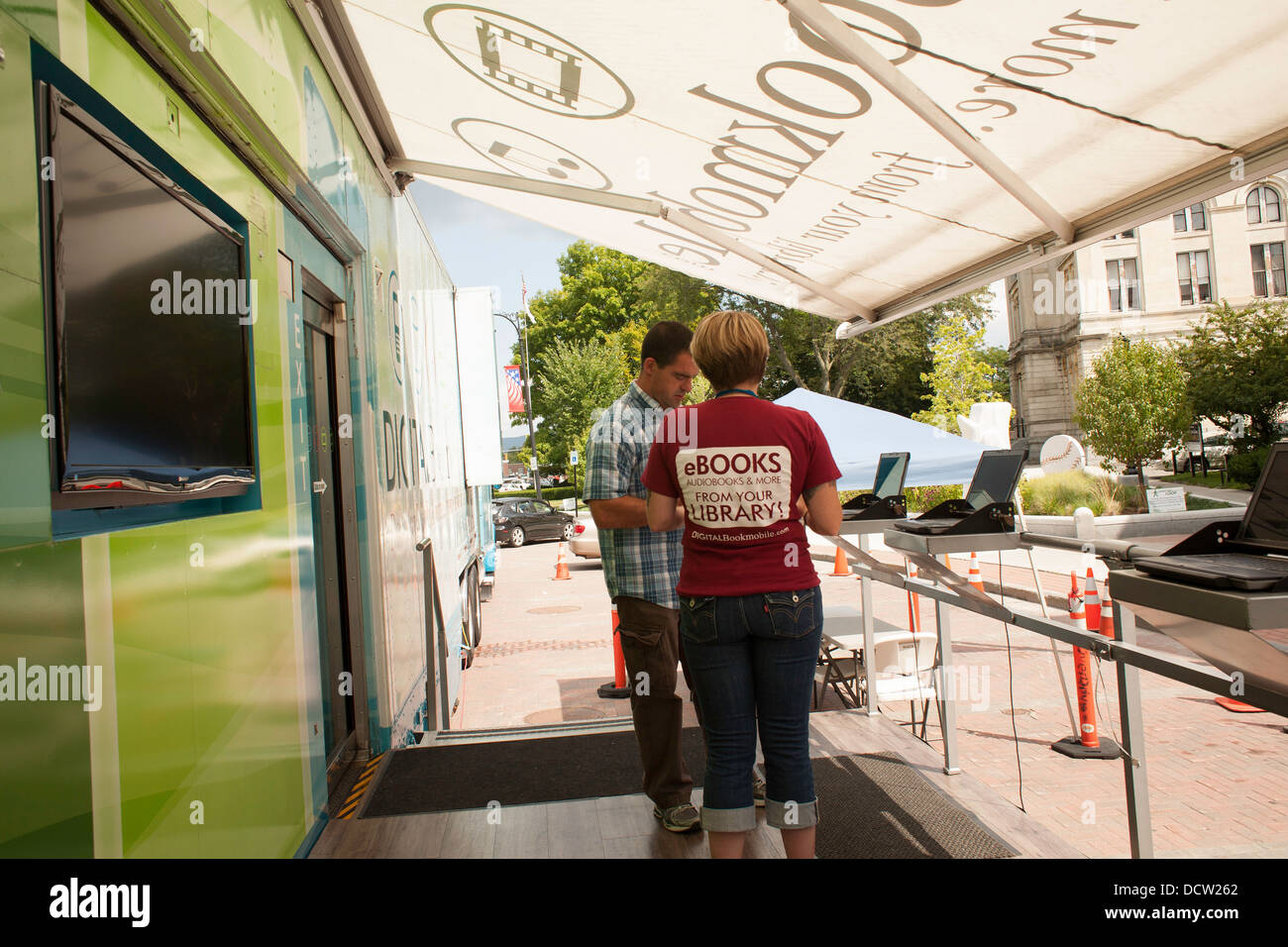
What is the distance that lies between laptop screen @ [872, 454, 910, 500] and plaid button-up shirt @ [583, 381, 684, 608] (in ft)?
6.01

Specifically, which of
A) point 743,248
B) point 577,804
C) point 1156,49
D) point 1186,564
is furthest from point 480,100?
point 1186,564

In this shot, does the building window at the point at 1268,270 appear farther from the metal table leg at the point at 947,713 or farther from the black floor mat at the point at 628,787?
the black floor mat at the point at 628,787

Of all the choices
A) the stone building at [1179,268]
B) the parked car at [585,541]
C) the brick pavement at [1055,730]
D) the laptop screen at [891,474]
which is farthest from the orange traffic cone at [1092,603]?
the stone building at [1179,268]

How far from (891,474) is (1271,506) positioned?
2.51m

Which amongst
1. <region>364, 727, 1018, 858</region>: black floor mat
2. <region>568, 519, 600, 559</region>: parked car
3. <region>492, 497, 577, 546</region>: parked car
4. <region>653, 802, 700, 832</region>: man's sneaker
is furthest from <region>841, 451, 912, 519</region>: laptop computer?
<region>492, 497, 577, 546</region>: parked car

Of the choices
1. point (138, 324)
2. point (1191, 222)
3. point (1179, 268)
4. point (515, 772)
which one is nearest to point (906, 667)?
point (515, 772)

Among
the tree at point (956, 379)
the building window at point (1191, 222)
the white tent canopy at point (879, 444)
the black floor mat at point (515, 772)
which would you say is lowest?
the black floor mat at point (515, 772)

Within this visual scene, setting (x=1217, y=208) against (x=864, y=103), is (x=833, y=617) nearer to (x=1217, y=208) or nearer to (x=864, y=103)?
(x=864, y=103)

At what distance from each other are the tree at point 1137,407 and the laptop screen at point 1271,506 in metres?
22.3

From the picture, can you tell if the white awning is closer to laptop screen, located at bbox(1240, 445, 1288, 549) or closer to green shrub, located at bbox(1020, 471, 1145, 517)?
laptop screen, located at bbox(1240, 445, 1288, 549)

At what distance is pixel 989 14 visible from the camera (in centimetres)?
288

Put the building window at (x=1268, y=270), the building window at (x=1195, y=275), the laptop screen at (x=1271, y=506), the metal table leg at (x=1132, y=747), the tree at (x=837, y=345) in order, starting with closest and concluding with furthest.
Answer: the laptop screen at (x=1271, y=506), the metal table leg at (x=1132, y=747), the tree at (x=837, y=345), the building window at (x=1268, y=270), the building window at (x=1195, y=275)

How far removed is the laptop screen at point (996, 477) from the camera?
3.73m

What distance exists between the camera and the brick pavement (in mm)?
4289
